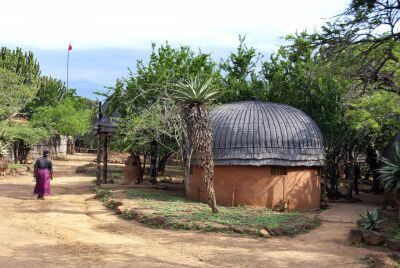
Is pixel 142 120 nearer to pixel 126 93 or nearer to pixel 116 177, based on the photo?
pixel 126 93

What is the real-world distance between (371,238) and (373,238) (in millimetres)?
51

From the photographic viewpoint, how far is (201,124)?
14438 mm

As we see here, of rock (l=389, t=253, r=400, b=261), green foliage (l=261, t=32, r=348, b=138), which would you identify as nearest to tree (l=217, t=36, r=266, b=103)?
green foliage (l=261, t=32, r=348, b=138)

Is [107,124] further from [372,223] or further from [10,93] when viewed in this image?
[10,93]

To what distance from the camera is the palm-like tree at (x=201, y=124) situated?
1439cm

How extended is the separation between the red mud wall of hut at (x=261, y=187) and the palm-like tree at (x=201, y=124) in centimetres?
335

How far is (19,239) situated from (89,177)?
17.3 meters

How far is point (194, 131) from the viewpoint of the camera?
47.3 ft

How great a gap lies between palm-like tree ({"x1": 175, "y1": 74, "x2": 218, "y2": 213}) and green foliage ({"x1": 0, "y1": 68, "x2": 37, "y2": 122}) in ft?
73.4

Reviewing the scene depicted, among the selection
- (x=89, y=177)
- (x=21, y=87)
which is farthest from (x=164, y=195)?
(x=21, y=87)

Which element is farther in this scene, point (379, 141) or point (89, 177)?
point (89, 177)

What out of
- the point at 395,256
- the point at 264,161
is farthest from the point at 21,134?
the point at 395,256

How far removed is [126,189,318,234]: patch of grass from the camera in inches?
511

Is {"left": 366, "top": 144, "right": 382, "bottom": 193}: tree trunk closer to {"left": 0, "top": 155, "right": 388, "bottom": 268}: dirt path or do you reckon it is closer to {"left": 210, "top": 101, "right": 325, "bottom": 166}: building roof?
{"left": 210, "top": 101, "right": 325, "bottom": 166}: building roof
